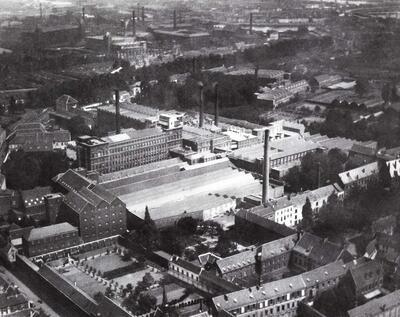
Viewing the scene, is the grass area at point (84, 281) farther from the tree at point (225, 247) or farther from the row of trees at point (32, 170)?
the row of trees at point (32, 170)

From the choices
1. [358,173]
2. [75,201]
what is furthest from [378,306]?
[75,201]

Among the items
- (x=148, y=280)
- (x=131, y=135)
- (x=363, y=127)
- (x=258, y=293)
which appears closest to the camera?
(x=258, y=293)

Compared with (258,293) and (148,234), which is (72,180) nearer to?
(148,234)

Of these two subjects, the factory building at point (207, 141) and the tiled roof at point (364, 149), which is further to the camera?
the factory building at point (207, 141)

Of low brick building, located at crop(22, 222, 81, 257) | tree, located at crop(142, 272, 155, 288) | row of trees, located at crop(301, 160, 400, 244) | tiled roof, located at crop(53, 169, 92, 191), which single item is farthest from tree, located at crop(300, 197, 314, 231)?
tiled roof, located at crop(53, 169, 92, 191)

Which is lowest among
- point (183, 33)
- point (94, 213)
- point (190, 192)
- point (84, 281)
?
point (84, 281)

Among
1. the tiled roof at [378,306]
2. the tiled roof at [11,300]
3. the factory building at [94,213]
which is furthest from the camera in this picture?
the factory building at [94,213]

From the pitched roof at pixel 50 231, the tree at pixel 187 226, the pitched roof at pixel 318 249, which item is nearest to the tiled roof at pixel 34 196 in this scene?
the pitched roof at pixel 50 231
